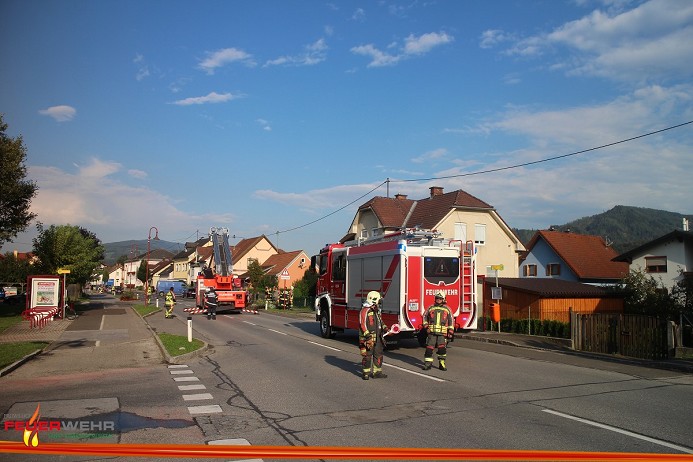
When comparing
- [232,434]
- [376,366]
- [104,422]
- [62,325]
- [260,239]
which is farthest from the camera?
[260,239]

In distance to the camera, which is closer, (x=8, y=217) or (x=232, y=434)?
(x=232, y=434)

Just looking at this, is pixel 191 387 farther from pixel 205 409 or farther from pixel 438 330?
pixel 438 330

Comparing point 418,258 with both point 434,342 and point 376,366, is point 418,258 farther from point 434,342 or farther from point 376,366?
point 376,366

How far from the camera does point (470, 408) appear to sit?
8359 mm

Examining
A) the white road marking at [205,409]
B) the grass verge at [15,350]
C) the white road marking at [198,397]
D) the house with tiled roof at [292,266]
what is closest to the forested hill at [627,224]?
the house with tiled roof at [292,266]

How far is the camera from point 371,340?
36.0 feet

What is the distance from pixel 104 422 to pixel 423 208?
35200 millimetres

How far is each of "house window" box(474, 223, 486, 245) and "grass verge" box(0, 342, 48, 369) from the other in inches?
1136

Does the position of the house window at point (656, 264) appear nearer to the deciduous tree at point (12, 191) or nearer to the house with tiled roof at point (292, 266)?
the deciduous tree at point (12, 191)

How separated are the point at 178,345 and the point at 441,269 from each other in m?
8.21

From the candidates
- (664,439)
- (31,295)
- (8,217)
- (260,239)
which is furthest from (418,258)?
(260,239)

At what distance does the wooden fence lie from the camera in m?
14.6

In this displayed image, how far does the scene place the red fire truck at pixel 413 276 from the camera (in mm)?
14984

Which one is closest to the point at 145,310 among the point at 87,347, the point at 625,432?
the point at 87,347
